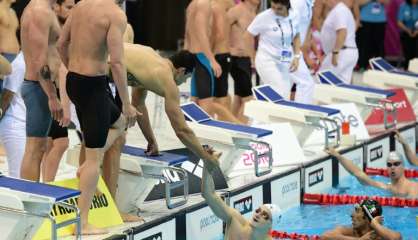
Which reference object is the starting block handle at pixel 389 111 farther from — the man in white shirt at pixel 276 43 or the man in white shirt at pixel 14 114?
the man in white shirt at pixel 14 114

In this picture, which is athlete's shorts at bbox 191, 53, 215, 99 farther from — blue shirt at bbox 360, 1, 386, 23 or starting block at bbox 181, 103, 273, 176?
blue shirt at bbox 360, 1, 386, 23

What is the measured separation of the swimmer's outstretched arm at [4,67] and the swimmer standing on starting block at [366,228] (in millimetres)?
2592

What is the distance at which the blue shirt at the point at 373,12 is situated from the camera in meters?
15.6

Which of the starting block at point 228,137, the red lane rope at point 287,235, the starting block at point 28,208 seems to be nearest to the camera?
the starting block at point 28,208

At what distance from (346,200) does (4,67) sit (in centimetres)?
384

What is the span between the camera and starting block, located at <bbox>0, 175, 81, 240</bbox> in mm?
5766

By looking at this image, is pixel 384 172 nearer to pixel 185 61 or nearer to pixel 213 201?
pixel 213 201

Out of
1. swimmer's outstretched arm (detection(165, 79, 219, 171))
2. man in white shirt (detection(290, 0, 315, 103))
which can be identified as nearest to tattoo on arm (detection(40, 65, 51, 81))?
swimmer's outstretched arm (detection(165, 79, 219, 171))

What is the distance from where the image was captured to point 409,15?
16016mm

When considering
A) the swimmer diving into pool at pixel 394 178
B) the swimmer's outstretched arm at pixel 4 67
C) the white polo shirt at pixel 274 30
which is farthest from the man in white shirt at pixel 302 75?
the swimmer's outstretched arm at pixel 4 67

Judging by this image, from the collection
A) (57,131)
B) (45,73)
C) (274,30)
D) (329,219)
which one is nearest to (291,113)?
(274,30)

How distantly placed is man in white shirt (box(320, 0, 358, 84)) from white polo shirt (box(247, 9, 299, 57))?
74.3 inches

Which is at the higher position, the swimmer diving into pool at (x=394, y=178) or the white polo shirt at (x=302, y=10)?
the white polo shirt at (x=302, y=10)

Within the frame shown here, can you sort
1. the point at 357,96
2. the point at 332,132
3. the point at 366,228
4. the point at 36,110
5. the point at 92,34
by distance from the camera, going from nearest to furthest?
the point at 92,34
the point at 36,110
the point at 366,228
the point at 332,132
the point at 357,96
